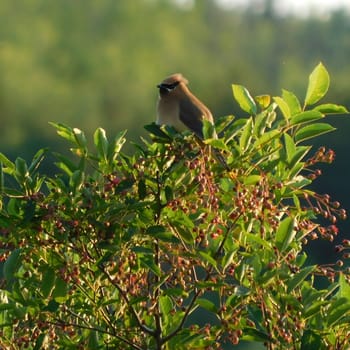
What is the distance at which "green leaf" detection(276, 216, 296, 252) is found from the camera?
3.23 m

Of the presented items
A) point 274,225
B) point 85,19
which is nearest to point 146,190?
point 274,225

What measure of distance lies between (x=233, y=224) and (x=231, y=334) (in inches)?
Result: 11.4

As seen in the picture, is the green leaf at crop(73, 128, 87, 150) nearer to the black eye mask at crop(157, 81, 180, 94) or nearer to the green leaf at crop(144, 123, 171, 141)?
the green leaf at crop(144, 123, 171, 141)

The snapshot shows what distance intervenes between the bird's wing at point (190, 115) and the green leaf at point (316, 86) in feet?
1.81

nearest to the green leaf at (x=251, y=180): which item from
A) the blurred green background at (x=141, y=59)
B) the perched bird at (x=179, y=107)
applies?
the perched bird at (x=179, y=107)

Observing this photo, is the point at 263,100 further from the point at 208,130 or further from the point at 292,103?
the point at 208,130

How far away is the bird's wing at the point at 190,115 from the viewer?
4.11 metres

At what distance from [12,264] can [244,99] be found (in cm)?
80

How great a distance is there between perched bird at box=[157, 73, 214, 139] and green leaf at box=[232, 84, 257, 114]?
19.4 inches

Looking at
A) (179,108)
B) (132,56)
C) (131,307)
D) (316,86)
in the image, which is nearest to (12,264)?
(131,307)

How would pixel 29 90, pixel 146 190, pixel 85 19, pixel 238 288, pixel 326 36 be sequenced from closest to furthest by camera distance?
pixel 238 288, pixel 146 190, pixel 29 90, pixel 85 19, pixel 326 36

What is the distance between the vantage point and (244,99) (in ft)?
11.6

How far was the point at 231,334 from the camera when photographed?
10.8ft

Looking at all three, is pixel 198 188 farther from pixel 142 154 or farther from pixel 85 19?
pixel 85 19
